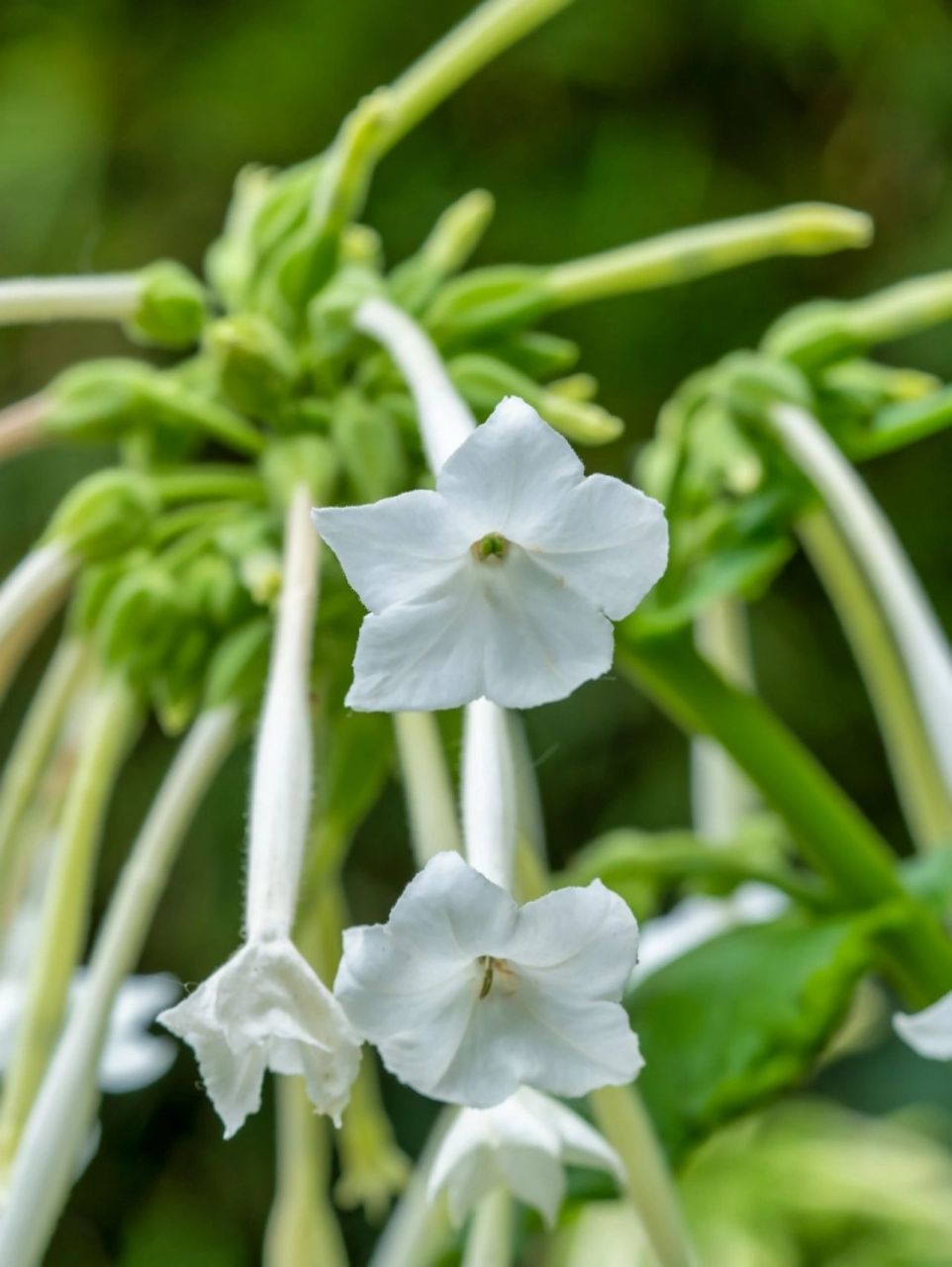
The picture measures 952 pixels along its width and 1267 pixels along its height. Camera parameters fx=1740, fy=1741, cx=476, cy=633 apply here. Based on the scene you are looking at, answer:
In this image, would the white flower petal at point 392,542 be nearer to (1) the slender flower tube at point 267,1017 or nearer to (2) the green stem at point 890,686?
(1) the slender flower tube at point 267,1017

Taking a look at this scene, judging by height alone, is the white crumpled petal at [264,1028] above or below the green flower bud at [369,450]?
below

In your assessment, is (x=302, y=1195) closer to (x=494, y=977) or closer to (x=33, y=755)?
(x=33, y=755)

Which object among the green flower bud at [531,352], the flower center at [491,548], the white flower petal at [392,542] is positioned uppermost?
the green flower bud at [531,352]

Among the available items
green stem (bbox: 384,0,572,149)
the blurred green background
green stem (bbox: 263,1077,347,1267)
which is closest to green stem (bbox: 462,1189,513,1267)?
green stem (bbox: 263,1077,347,1267)

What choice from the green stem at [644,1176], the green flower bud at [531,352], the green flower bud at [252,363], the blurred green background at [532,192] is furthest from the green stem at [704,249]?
the blurred green background at [532,192]

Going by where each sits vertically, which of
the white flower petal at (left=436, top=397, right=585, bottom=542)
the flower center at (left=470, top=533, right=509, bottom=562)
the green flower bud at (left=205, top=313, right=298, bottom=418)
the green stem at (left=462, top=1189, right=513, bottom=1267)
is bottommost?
the green stem at (left=462, top=1189, right=513, bottom=1267)

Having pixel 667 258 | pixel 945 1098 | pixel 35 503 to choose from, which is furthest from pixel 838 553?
pixel 35 503

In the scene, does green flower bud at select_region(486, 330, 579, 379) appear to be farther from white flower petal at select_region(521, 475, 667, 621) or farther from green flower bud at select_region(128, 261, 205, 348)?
→ white flower petal at select_region(521, 475, 667, 621)
